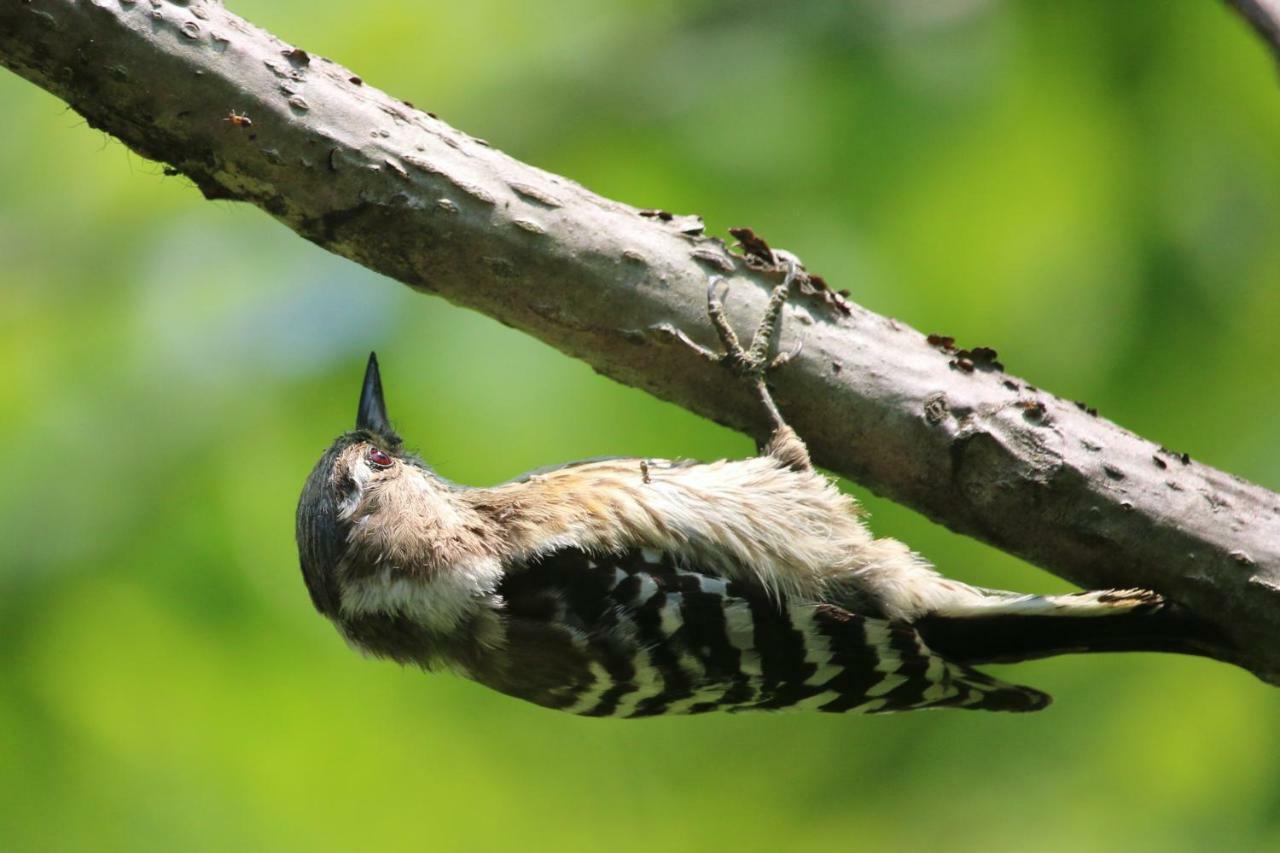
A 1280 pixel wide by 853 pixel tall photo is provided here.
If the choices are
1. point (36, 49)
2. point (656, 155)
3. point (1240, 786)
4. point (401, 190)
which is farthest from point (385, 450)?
point (1240, 786)

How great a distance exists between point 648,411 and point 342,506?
62.7 inches

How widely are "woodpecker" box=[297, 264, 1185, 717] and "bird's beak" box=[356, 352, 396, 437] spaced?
0.24 metres

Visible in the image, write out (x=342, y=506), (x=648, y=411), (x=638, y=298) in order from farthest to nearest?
(x=648, y=411)
(x=342, y=506)
(x=638, y=298)

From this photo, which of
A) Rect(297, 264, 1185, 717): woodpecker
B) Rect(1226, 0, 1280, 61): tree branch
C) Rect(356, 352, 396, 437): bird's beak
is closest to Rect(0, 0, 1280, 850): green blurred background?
Rect(356, 352, 396, 437): bird's beak

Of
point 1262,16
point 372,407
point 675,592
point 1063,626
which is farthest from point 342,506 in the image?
point 1262,16

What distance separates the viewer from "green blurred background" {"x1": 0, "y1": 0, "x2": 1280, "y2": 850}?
15.1 ft

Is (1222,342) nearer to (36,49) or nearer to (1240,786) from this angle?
(1240,786)

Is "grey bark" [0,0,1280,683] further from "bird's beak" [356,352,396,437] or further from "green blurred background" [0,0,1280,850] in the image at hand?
"green blurred background" [0,0,1280,850]

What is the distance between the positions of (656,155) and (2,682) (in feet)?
11.2

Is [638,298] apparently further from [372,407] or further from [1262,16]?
[1262,16]

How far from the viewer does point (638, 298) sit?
3121 mm

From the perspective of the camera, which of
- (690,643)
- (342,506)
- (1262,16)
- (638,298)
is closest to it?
(1262,16)

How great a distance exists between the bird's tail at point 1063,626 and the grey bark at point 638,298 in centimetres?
7

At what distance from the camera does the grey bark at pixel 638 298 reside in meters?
2.81
